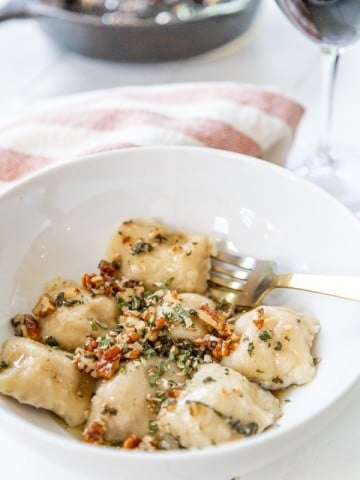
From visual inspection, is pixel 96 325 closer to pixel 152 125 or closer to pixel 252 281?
pixel 252 281

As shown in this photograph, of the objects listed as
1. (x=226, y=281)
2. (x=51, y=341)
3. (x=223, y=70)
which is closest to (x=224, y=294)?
(x=226, y=281)

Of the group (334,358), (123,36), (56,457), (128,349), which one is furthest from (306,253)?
(123,36)

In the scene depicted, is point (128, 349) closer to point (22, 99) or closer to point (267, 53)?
point (22, 99)

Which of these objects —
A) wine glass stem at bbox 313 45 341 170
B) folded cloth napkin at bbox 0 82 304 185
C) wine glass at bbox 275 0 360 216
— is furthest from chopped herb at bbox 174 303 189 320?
wine glass stem at bbox 313 45 341 170

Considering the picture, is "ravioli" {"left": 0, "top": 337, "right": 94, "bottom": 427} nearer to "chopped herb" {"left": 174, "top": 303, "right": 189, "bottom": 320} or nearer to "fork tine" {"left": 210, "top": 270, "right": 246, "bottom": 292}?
"chopped herb" {"left": 174, "top": 303, "right": 189, "bottom": 320}

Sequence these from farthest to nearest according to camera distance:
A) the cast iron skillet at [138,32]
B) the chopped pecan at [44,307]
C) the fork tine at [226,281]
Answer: the cast iron skillet at [138,32] < the fork tine at [226,281] < the chopped pecan at [44,307]

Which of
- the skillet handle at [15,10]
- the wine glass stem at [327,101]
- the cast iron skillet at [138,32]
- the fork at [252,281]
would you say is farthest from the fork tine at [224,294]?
the skillet handle at [15,10]

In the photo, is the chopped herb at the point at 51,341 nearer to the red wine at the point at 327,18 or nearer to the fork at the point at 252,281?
the fork at the point at 252,281
